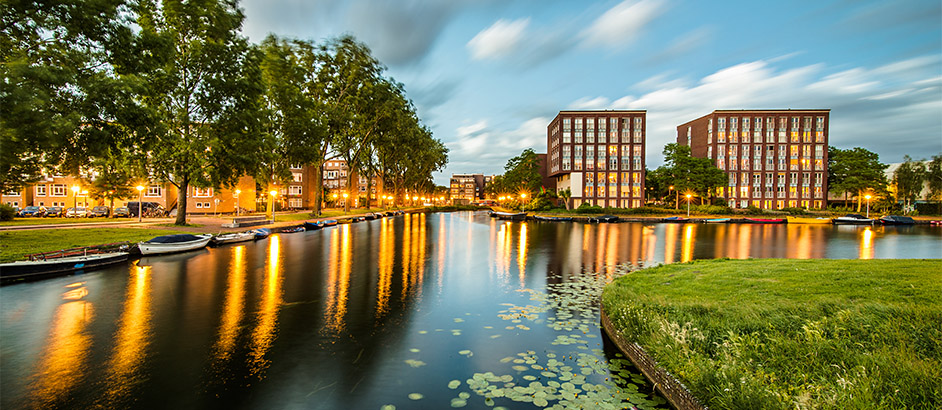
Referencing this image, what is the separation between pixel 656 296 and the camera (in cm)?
1055

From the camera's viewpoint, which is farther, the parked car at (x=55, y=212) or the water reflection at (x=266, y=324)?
the parked car at (x=55, y=212)

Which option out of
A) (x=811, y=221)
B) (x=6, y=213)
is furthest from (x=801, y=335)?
(x=811, y=221)

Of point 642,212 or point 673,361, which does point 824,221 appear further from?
point 673,361

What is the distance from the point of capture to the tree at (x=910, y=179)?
3000 inches

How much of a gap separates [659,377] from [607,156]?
286ft

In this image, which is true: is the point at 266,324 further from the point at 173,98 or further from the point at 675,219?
the point at 675,219

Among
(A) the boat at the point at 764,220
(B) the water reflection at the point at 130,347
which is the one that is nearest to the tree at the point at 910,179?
(A) the boat at the point at 764,220

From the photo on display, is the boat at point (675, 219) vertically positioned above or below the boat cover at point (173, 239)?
below

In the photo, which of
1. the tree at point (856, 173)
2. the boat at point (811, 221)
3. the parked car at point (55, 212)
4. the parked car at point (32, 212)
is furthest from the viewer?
the tree at point (856, 173)

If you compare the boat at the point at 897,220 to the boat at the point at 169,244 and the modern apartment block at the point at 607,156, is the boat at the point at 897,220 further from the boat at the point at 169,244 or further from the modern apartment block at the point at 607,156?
the boat at the point at 169,244

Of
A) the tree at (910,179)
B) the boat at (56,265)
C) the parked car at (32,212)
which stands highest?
the tree at (910,179)

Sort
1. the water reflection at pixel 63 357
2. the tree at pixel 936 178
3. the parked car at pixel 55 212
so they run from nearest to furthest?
the water reflection at pixel 63 357 → the parked car at pixel 55 212 → the tree at pixel 936 178

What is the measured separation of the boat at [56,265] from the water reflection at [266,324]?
833 centimetres

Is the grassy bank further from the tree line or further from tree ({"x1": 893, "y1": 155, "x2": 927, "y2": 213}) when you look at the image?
tree ({"x1": 893, "y1": 155, "x2": 927, "y2": 213})
